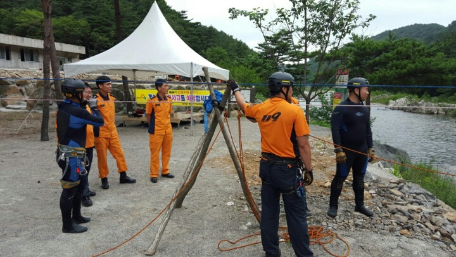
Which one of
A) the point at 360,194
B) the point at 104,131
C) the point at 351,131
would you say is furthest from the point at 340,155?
the point at 104,131

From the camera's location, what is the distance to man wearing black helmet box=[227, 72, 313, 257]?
2.92 m

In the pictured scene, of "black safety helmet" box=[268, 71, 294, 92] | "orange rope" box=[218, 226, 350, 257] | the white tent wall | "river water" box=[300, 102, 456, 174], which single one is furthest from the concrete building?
"black safety helmet" box=[268, 71, 294, 92]

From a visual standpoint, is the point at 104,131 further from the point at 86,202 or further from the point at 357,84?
the point at 357,84

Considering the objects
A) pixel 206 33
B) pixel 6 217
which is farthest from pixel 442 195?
pixel 206 33

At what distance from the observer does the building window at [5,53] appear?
93.0 feet

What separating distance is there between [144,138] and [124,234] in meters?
6.82

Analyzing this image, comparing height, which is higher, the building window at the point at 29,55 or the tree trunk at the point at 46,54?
the building window at the point at 29,55

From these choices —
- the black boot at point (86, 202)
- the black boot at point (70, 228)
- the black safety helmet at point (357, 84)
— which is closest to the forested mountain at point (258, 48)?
the black safety helmet at point (357, 84)

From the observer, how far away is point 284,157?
9.85ft

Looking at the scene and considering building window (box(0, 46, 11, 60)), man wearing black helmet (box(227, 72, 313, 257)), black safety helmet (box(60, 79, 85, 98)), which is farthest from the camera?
building window (box(0, 46, 11, 60))

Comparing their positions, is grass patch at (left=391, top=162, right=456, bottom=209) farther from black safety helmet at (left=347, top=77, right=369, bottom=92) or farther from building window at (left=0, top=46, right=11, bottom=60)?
building window at (left=0, top=46, right=11, bottom=60)

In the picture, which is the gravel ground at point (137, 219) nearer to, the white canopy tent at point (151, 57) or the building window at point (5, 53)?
the white canopy tent at point (151, 57)

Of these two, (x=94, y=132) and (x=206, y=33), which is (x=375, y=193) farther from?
(x=206, y=33)

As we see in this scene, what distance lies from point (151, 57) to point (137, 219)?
23.6 ft
